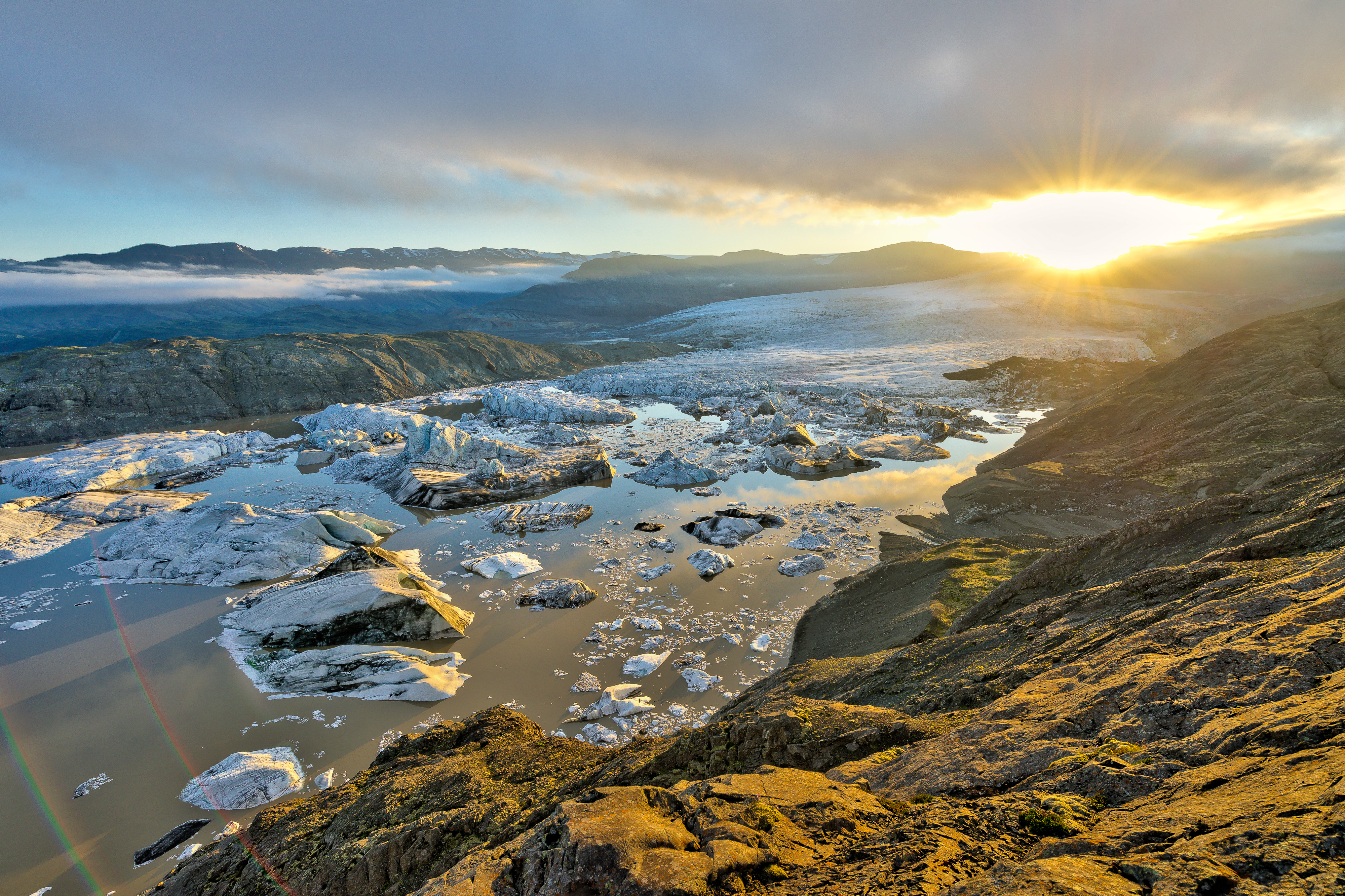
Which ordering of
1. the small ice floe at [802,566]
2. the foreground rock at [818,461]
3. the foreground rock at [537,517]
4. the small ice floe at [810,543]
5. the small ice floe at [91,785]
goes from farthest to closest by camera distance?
the foreground rock at [818,461]
the foreground rock at [537,517]
the small ice floe at [810,543]
the small ice floe at [802,566]
the small ice floe at [91,785]

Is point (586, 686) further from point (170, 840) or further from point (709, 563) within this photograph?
point (170, 840)

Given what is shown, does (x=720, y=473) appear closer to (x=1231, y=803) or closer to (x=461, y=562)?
(x=461, y=562)

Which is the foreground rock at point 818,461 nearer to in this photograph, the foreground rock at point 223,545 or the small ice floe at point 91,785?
the foreground rock at point 223,545

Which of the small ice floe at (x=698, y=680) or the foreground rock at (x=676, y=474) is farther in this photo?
the foreground rock at (x=676, y=474)

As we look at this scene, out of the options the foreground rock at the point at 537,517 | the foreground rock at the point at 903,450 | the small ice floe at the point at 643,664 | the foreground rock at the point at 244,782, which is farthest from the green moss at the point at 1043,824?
the foreground rock at the point at 903,450


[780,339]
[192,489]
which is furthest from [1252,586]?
[780,339]

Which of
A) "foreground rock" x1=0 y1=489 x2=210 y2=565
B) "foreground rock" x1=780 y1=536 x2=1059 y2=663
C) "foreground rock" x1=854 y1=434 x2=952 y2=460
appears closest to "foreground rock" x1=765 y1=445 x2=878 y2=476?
"foreground rock" x1=854 y1=434 x2=952 y2=460

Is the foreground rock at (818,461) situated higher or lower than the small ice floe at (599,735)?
higher
